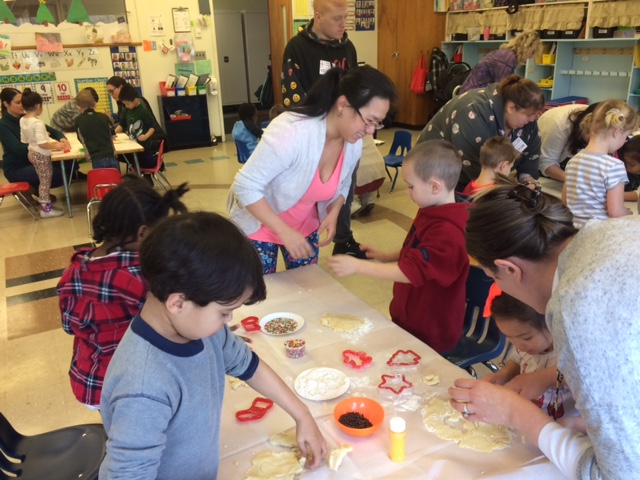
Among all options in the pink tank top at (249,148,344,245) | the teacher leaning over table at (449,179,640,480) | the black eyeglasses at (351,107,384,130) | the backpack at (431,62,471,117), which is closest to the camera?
the teacher leaning over table at (449,179,640,480)

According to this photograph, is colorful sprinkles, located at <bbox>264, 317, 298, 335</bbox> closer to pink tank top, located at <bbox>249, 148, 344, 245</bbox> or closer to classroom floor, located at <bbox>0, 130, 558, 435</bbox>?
pink tank top, located at <bbox>249, 148, 344, 245</bbox>

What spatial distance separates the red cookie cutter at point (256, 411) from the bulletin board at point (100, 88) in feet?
23.3

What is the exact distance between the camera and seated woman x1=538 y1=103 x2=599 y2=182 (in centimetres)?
331

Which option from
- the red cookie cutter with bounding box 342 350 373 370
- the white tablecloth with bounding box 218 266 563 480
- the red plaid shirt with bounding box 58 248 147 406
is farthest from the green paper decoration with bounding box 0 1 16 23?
the red cookie cutter with bounding box 342 350 373 370

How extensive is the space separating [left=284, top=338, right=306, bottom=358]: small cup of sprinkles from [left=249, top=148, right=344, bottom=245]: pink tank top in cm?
54

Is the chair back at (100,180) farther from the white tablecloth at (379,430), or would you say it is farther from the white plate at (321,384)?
the white plate at (321,384)

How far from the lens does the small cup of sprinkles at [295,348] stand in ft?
4.78

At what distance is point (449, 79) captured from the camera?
7906 millimetres

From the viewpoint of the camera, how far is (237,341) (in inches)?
44.9

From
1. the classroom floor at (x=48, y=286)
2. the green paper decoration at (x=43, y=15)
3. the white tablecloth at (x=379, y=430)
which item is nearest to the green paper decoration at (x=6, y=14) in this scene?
the green paper decoration at (x=43, y=15)

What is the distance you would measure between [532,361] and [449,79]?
7.26m

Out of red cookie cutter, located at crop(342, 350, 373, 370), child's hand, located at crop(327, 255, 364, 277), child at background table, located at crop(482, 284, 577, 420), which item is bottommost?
red cookie cutter, located at crop(342, 350, 373, 370)

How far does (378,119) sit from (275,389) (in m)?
1.04

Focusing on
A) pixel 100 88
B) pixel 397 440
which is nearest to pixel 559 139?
pixel 397 440
